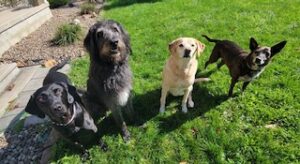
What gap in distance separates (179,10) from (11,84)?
5.75m

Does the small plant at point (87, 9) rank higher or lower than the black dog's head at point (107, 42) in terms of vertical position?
lower

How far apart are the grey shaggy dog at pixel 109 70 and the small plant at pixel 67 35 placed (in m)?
3.77

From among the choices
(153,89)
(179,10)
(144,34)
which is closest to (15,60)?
(144,34)

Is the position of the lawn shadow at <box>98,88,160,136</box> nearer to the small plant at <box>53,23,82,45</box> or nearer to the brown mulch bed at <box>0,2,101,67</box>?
the brown mulch bed at <box>0,2,101,67</box>

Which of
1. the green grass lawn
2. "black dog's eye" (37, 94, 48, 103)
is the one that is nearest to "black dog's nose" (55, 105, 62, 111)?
"black dog's eye" (37, 94, 48, 103)

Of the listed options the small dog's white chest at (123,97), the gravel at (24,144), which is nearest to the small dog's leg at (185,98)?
the small dog's white chest at (123,97)

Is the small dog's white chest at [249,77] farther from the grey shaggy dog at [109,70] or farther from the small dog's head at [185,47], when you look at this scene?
the grey shaggy dog at [109,70]

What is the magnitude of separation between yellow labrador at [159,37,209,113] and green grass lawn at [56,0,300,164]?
45 centimetres

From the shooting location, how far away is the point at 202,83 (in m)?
5.12

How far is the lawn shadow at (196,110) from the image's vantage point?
4363 millimetres

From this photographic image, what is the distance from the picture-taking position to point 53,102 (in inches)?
128

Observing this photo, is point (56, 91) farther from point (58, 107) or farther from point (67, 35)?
point (67, 35)

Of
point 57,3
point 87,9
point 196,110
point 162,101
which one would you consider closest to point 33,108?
point 162,101

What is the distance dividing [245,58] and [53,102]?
2.82m
